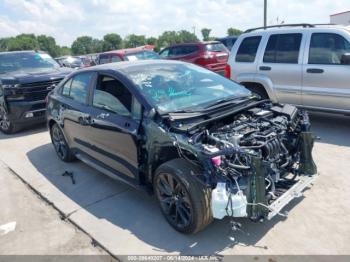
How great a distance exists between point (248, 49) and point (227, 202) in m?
4.86

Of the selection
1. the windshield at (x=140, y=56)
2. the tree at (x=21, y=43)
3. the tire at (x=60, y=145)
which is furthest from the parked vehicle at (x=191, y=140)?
the tree at (x=21, y=43)

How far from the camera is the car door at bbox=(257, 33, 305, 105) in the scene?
6371mm

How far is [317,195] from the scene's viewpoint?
3.98 meters

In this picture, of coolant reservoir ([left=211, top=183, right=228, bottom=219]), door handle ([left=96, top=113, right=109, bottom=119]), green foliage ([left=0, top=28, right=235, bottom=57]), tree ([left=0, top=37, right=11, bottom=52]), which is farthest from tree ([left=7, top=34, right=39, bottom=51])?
coolant reservoir ([left=211, top=183, right=228, bottom=219])

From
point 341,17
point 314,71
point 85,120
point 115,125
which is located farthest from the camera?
point 341,17

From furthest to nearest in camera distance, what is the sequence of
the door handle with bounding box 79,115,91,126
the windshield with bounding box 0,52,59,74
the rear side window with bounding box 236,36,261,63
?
the windshield with bounding box 0,52,59,74 < the rear side window with bounding box 236,36,261,63 < the door handle with bounding box 79,115,91,126

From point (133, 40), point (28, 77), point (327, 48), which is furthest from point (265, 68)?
point (133, 40)

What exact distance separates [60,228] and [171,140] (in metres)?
1.68

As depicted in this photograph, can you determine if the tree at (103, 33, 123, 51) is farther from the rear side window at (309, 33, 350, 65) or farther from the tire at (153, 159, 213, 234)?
the tire at (153, 159, 213, 234)

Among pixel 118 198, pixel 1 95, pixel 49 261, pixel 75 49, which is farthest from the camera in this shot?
pixel 75 49

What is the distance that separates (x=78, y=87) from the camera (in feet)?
16.9

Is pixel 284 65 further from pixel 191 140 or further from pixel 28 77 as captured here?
pixel 28 77

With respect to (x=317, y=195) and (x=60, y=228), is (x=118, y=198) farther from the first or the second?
(x=317, y=195)

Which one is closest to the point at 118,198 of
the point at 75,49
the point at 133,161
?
the point at 133,161
